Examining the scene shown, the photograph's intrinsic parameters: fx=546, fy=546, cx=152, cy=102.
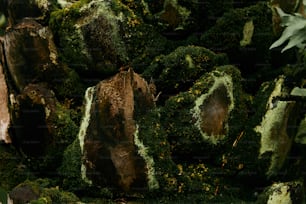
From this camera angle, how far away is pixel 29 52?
2.31m

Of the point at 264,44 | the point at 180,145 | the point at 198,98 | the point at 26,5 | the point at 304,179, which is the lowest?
the point at 304,179

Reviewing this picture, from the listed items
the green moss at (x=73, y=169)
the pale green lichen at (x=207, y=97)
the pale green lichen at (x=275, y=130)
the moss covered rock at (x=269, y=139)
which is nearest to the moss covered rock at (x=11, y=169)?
the green moss at (x=73, y=169)

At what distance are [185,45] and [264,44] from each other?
1.16 ft

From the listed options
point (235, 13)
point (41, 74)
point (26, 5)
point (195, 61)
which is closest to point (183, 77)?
point (195, 61)

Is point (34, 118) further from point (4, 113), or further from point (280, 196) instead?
point (280, 196)

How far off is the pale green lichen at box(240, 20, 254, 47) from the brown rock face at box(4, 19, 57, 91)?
0.83 m

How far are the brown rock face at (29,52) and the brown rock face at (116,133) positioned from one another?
12.7 inches

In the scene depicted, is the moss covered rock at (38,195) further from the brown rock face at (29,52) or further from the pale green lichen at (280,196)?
the pale green lichen at (280,196)

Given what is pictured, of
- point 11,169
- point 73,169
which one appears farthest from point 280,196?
point 11,169

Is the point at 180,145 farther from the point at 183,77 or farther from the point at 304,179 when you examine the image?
the point at 304,179

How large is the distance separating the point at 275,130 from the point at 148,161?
0.54 m

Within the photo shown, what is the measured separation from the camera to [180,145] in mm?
2234

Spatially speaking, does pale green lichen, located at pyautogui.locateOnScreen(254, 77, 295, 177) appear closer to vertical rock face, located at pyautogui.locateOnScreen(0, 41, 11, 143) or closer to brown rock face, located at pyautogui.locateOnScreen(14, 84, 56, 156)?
brown rock face, located at pyautogui.locateOnScreen(14, 84, 56, 156)

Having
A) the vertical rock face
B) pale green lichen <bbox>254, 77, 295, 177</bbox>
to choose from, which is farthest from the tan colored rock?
pale green lichen <bbox>254, 77, 295, 177</bbox>
